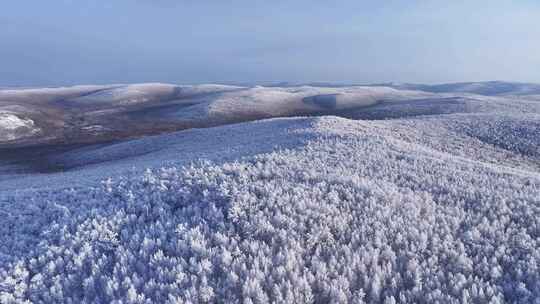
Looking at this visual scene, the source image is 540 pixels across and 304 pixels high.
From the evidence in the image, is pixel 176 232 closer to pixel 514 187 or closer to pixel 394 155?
pixel 514 187

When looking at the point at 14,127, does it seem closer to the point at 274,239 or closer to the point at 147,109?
the point at 147,109

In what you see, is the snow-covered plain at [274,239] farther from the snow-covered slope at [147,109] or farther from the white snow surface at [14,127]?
the white snow surface at [14,127]

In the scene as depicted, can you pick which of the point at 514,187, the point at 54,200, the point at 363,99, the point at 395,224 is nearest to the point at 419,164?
the point at 514,187

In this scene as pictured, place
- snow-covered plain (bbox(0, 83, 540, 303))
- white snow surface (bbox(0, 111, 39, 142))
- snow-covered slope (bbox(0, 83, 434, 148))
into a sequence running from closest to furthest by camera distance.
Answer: snow-covered plain (bbox(0, 83, 540, 303))
white snow surface (bbox(0, 111, 39, 142))
snow-covered slope (bbox(0, 83, 434, 148))

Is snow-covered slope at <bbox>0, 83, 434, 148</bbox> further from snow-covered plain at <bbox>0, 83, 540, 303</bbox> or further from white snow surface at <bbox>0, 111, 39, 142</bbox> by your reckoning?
snow-covered plain at <bbox>0, 83, 540, 303</bbox>

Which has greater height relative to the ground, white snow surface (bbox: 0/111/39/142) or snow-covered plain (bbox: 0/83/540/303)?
snow-covered plain (bbox: 0/83/540/303)

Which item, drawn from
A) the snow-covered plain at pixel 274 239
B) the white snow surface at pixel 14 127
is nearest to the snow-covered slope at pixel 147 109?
the white snow surface at pixel 14 127

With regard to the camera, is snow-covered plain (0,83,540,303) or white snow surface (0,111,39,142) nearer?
snow-covered plain (0,83,540,303)

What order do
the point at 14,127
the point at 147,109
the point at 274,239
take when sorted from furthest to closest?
the point at 147,109
the point at 14,127
the point at 274,239

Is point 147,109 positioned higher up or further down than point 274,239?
further down

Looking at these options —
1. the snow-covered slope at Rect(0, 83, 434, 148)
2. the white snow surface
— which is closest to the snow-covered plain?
the snow-covered slope at Rect(0, 83, 434, 148)

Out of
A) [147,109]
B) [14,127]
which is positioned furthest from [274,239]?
[147,109]

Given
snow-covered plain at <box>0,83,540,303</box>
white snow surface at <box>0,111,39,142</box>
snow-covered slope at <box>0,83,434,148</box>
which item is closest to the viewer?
snow-covered plain at <box>0,83,540,303</box>
